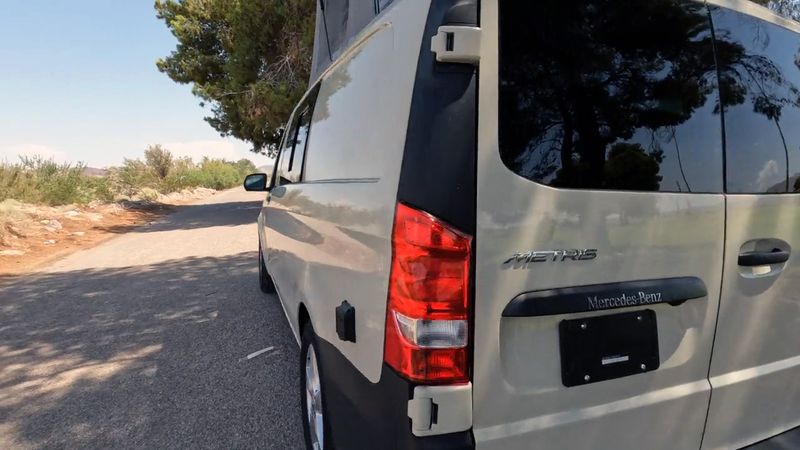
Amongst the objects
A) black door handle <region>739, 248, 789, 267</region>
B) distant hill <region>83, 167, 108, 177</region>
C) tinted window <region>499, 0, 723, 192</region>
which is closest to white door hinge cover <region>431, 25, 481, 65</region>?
tinted window <region>499, 0, 723, 192</region>

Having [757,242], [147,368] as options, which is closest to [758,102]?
[757,242]

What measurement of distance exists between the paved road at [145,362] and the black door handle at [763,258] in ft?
7.83

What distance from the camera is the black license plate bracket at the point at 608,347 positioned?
1495mm

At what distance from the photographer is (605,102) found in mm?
1561

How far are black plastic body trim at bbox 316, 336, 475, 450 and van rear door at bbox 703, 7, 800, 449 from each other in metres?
1.15

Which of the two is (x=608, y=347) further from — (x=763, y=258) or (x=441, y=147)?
(x=441, y=147)

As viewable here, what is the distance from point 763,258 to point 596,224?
811 mm

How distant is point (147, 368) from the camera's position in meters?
3.77

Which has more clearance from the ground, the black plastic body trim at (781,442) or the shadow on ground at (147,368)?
the black plastic body trim at (781,442)

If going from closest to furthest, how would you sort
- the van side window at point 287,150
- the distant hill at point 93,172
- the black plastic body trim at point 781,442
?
the black plastic body trim at point 781,442 < the van side window at point 287,150 < the distant hill at point 93,172

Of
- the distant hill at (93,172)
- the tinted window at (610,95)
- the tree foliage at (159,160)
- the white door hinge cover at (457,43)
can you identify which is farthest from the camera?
the tree foliage at (159,160)

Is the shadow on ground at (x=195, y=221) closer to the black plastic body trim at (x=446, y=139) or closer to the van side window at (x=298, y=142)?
the van side window at (x=298, y=142)

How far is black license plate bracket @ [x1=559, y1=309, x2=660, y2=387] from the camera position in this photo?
1.50 m

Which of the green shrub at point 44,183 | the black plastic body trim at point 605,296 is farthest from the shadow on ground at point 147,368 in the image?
the green shrub at point 44,183
